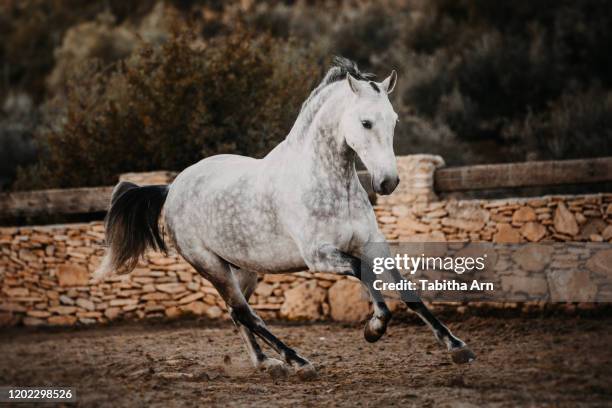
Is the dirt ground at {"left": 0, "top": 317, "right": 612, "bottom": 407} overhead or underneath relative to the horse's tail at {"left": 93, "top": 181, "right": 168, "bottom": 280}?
underneath

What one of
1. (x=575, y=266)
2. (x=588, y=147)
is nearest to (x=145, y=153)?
(x=575, y=266)

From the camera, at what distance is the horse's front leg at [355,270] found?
14.2 feet

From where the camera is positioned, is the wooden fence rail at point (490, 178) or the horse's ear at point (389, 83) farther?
the wooden fence rail at point (490, 178)

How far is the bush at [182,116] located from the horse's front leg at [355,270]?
513cm

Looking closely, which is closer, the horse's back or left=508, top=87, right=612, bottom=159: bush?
the horse's back

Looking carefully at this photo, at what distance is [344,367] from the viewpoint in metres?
5.55

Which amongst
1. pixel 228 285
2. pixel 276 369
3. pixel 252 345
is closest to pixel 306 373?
pixel 276 369

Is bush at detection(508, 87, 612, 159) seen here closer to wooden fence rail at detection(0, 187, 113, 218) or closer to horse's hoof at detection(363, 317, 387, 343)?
wooden fence rail at detection(0, 187, 113, 218)

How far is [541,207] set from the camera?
7305 mm

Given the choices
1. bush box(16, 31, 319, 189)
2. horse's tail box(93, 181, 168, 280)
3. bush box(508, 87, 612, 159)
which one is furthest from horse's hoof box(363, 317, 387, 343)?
bush box(508, 87, 612, 159)

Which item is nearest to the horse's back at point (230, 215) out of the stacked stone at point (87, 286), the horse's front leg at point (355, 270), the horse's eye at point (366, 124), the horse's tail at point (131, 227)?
the horse's tail at point (131, 227)

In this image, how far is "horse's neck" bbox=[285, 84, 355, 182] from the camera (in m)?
4.67

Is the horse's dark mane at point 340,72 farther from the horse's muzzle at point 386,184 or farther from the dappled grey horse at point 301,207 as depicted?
the horse's muzzle at point 386,184

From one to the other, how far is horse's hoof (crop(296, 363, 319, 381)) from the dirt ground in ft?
0.14
